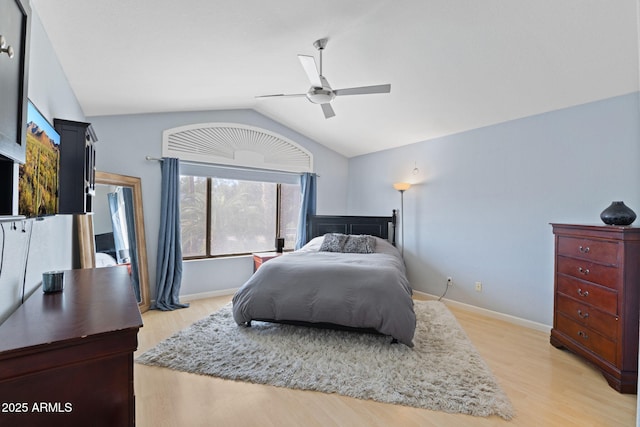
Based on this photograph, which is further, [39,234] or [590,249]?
[590,249]

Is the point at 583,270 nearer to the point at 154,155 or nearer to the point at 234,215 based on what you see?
the point at 234,215

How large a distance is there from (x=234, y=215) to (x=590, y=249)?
14.2 feet

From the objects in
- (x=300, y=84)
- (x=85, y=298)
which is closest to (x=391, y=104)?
(x=300, y=84)

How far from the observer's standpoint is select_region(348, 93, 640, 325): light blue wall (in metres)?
2.81

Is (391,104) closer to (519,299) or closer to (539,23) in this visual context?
(539,23)

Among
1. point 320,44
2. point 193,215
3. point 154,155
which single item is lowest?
point 193,215

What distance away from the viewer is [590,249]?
2463 millimetres

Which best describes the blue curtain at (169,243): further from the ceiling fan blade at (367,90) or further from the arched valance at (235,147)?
the ceiling fan blade at (367,90)

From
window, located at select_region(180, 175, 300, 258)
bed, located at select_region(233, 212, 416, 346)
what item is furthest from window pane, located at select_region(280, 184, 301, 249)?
bed, located at select_region(233, 212, 416, 346)

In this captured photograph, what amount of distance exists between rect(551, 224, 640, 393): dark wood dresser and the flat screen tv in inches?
144

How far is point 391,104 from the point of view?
3.61 m

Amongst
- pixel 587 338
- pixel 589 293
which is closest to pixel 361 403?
pixel 587 338

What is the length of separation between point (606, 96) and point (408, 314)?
2.78 m

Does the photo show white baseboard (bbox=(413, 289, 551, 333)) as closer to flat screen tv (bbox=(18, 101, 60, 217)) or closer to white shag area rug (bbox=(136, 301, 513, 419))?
white shag area rug (bbox=(136, 301, 513, 419))
